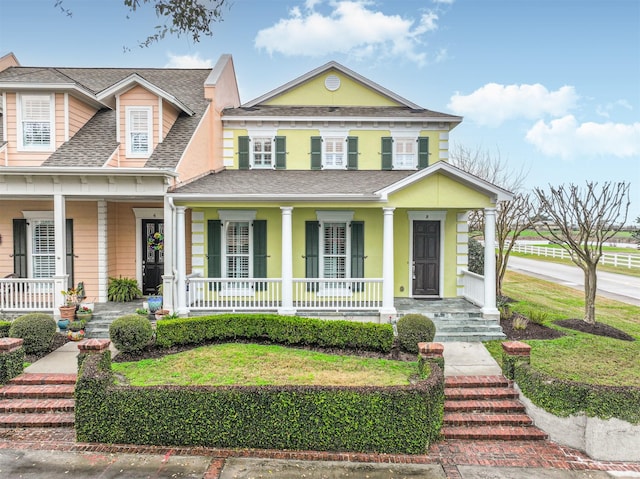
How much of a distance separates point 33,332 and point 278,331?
567 centimetres

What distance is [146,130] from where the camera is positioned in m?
12.6

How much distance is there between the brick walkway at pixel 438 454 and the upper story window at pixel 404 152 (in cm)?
962

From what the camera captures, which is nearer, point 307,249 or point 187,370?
point 187,370

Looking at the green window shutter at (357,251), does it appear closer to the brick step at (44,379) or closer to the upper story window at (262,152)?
the upper story window at (262,152)

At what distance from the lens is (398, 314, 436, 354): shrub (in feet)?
A: 30.8

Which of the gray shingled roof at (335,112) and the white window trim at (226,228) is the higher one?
the gray shingled roof at (335,112)

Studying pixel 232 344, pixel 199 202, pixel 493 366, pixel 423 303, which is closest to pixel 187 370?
pixel 232 344

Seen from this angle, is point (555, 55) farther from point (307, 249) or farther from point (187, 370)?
point (187, 370)

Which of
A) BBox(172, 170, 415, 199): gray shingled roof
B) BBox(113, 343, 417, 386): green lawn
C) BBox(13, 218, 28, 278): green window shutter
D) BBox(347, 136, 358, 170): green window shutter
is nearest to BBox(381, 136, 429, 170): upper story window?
BBox(172, 170, 415, 199): gray shingled roof

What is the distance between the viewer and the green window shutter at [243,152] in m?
14.3

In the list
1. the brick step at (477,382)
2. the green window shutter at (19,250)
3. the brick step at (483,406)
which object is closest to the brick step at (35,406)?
the green window shutter at (19,250)

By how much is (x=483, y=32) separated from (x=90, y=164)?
487 inches

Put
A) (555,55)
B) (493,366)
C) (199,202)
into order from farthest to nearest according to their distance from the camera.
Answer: (555,55) → (199,202) → (493,366)

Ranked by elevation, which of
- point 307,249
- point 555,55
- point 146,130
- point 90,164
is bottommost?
point 307,249
